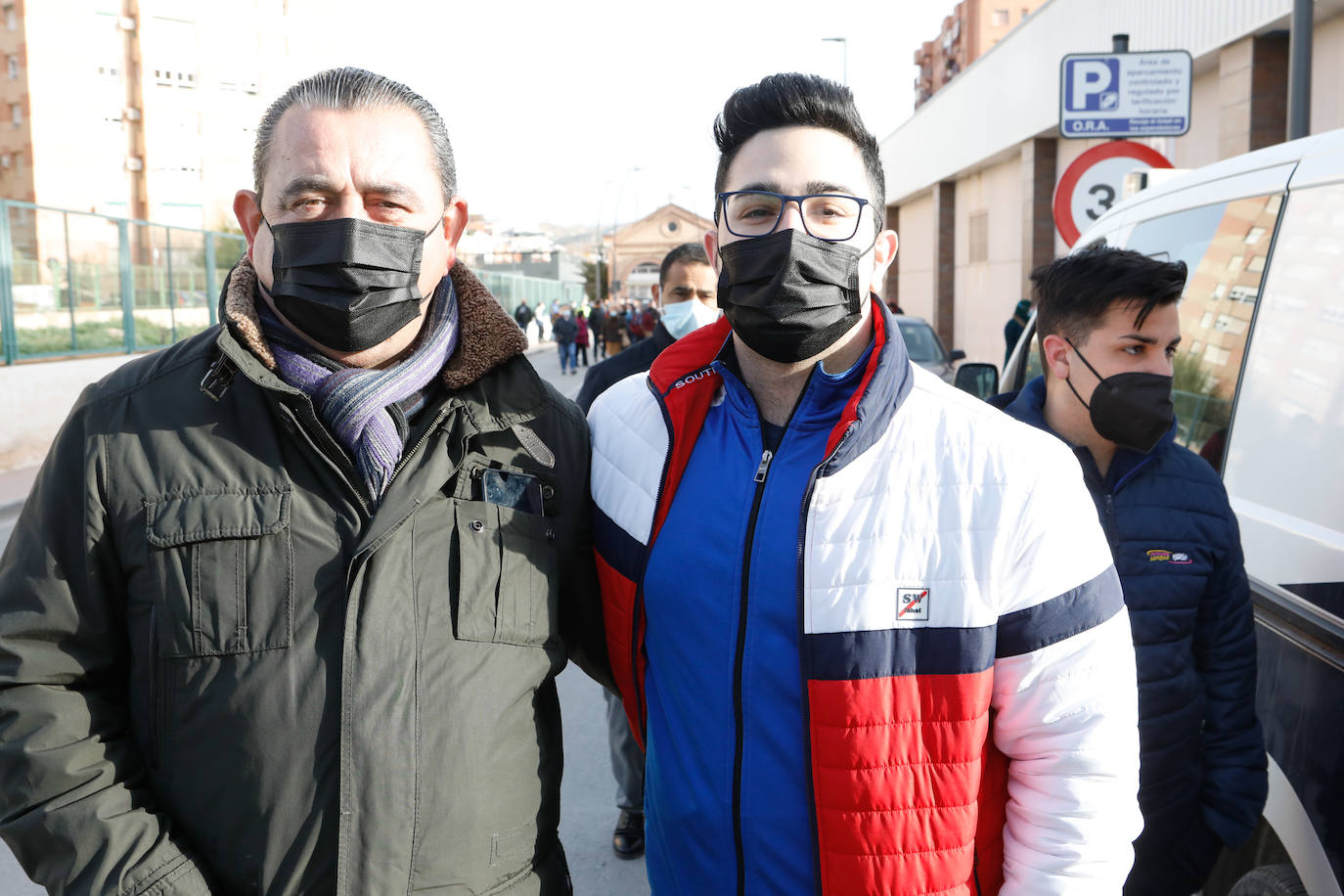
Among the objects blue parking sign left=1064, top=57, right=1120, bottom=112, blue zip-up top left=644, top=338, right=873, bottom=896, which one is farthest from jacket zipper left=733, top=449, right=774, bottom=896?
blue parking sign left=1064, top=57, right=1120, bottom=112

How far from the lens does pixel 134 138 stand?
66.2m

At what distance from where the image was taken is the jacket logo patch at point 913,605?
1.84m

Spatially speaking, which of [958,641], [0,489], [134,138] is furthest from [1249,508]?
Result: [134,138]

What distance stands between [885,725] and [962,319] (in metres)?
23.5

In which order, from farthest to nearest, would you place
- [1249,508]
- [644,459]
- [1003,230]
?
[1003,230] < [1249,508] < [644,459]

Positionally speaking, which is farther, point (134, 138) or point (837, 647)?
point (134, 138)

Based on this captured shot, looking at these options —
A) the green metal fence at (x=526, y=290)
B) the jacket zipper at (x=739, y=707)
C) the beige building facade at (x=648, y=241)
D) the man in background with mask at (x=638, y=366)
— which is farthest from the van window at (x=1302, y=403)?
the beige building facade at (x=648, y=241)

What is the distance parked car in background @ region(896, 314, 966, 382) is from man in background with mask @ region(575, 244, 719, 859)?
6.52 m

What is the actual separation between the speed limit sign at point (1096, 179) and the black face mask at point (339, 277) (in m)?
5.96

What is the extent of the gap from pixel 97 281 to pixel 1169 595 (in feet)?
57.1

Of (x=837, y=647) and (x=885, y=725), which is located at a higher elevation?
(x=837, y=647)

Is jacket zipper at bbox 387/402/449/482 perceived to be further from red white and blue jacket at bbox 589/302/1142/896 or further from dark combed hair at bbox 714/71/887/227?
dark combed hair at bbox 714/71/887/227

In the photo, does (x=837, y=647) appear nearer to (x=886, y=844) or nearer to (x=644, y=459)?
(x=886, y=844)

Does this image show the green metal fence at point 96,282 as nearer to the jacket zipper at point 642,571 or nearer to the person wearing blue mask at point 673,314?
the person wearing blue mask at point 673,314
